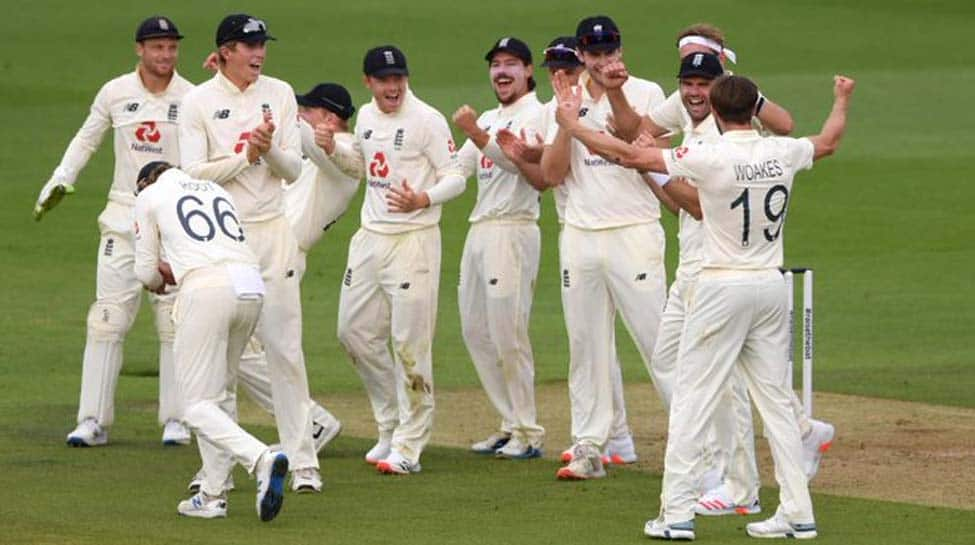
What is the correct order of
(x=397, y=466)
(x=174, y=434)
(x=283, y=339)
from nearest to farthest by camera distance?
(x=283, y=339) < (x=397, y=466) < (x=174, y=434)

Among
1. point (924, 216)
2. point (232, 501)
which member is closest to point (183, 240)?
point (232, 501)

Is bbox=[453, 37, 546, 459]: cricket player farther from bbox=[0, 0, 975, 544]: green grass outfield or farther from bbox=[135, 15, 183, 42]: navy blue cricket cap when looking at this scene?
bbox=[135, 15, 183, 42]: navy blue cricket cap

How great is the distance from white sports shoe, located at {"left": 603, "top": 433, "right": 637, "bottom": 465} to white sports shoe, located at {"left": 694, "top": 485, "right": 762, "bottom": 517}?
6.13 feet

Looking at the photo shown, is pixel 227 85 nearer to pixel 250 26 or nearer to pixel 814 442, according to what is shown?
pixel 250 26

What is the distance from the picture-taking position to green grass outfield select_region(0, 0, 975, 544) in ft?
36.4

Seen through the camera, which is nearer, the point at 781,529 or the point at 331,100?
the point at 781,529

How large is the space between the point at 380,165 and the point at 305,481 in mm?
2142

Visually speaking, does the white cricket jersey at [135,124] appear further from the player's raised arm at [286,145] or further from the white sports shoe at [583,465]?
the white sports shoe at [583,465]

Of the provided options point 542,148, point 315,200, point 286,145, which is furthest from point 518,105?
point 286,145

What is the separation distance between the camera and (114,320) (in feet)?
45.8

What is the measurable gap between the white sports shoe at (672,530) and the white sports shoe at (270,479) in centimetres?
184

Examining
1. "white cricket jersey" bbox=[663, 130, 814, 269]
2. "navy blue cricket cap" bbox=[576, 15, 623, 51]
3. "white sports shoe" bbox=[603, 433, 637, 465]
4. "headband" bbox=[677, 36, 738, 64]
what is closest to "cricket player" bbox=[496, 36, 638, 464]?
"white sports shoe" bbox=[603, 433, 637, 465]

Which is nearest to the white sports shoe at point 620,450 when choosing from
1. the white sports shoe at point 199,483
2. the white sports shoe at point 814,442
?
the white sports shoe at point 814,442

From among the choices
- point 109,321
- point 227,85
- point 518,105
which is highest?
point 227,85
